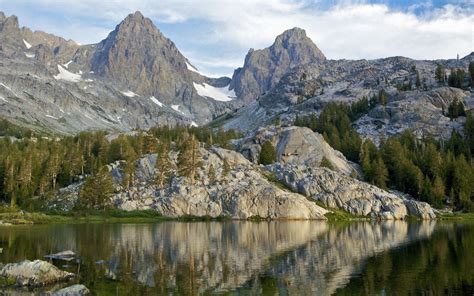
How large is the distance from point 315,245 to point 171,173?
9848 centimetres

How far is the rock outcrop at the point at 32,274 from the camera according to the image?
143 feet

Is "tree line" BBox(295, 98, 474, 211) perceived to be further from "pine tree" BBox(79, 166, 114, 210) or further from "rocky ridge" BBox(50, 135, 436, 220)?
"pine tree" BBox(79, 166, 114, 210)

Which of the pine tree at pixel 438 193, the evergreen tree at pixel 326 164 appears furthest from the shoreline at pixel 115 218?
the evergreen tree at pixel 326 164

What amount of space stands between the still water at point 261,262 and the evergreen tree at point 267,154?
105 m

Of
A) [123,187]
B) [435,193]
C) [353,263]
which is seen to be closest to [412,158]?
[435,193]

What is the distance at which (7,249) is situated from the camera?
66688 millimetres

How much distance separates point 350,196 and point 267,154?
165ft

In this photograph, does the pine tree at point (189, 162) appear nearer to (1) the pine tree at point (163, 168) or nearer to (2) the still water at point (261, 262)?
(1) the pine tree at point (163, 168)

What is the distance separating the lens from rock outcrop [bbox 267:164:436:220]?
148 metres

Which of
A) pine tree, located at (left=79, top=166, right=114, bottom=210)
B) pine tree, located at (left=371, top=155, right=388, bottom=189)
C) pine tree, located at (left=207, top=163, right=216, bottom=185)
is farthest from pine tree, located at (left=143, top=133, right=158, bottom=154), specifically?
pine tree, located at (left=371, top=155, right=388, bottom=189)

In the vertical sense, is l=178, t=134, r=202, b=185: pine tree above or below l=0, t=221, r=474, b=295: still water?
above

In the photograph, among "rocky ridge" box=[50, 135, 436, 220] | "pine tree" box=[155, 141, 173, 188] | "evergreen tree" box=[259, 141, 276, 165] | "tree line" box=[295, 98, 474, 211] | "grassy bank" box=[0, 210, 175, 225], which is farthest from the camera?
"evergreen tree" box=[259, 141, 276, 165]

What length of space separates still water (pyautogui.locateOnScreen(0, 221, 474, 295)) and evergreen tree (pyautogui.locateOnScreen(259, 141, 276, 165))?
343ft

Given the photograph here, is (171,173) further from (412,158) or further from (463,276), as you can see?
(463,276)
